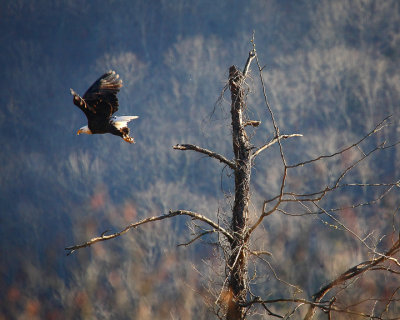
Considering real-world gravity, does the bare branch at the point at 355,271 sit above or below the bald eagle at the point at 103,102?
below

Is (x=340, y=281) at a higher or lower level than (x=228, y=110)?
lower

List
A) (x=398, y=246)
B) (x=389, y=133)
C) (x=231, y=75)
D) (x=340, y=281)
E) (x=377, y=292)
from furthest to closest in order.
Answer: (x=389, y=133), (x=377, y=292), (x=231, y=75), (x=340, y=281), (x=398, y=246)

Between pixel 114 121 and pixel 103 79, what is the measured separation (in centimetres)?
34

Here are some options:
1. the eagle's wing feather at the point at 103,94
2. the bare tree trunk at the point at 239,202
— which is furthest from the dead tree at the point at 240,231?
the eagle's wing feather at the point at 103,94

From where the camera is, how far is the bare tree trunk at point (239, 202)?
100 inches

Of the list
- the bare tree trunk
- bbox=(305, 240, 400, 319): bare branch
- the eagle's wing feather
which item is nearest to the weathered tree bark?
the bare tree trunk

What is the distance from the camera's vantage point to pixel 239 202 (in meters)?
2.71

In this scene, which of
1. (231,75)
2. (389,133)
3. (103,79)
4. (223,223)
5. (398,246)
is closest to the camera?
(398,246)

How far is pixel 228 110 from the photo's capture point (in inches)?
115

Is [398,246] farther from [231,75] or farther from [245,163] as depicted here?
[231,75]

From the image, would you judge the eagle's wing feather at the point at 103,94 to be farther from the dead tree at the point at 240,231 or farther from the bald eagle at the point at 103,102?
the dead tree at the point at 240,231

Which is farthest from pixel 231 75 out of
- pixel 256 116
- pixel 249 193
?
pixel 249 193

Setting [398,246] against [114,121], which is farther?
[114,121]

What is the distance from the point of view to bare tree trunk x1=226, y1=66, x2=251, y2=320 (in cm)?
254
